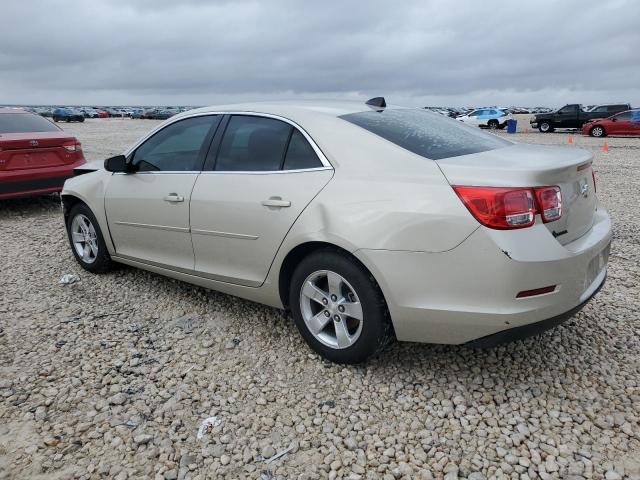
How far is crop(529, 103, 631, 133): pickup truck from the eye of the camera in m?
27.4

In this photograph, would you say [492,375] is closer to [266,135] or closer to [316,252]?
[316,252]

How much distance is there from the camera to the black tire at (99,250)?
465cm

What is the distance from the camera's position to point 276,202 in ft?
10.2

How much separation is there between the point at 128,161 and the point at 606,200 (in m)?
7.34

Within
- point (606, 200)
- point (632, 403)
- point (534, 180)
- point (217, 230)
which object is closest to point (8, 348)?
point (217, 230)

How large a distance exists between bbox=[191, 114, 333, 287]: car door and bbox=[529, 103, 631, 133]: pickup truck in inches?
1125

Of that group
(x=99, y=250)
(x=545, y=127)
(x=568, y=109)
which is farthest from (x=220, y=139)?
(x=568, y=109)

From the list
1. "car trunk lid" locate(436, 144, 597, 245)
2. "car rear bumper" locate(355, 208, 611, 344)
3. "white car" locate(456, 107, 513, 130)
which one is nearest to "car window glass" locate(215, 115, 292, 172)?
"car rear bumper" locate(355, 208, 611, 344)

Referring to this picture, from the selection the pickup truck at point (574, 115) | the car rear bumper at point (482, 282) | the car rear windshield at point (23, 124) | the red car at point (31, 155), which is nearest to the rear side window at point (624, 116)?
the pickup truck at point (574, 115)

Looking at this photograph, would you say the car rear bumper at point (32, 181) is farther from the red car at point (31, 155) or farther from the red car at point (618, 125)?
the red car at point (618, 125)

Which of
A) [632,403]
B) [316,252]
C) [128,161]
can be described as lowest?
[632,403]

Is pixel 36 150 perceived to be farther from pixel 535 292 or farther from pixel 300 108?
pixel 535 292

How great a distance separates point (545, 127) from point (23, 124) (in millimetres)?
27515

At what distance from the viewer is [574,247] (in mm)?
2676
